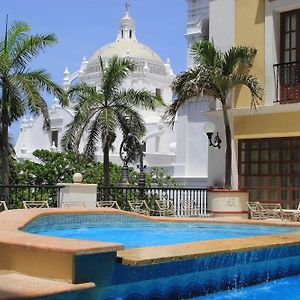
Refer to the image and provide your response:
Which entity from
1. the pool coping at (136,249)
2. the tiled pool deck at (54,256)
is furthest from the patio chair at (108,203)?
the tiled pool deck at (54,256)

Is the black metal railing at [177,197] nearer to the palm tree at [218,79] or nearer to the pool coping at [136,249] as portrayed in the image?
the palm tree at [218,79]

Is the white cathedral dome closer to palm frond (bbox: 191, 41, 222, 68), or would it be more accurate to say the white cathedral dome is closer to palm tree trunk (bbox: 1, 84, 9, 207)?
palm tree trunk (bbox: 1, 84, 9, 207)

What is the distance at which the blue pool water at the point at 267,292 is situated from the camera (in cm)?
726

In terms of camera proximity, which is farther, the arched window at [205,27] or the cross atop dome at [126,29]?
the cross atop dome at [126,29]

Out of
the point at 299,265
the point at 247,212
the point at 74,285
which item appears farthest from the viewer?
the point at 247,212

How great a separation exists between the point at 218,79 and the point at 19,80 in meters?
6.48

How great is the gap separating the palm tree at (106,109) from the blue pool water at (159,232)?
881cm

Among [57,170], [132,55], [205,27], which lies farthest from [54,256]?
[132,55]

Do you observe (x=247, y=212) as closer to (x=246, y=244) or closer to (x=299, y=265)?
(x=299, y=265)

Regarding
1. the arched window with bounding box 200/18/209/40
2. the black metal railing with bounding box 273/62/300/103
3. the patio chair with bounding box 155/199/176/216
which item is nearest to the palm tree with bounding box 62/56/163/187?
the patio chair with bounding box 155/199/176/216

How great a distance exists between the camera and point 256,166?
58.4 feet

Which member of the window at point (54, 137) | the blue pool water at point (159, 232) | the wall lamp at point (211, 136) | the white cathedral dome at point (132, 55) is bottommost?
the blue pool water at point (159, 232)

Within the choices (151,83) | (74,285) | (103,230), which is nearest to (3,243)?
(74,285)

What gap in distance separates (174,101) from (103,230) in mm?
5844
